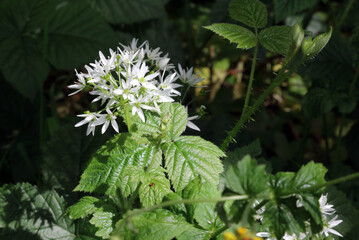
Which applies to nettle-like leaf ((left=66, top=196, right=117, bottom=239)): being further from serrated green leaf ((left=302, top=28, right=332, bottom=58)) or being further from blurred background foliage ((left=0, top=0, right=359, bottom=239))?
serrated green leaf ((left=302, top=28, right=332, bottom=58))

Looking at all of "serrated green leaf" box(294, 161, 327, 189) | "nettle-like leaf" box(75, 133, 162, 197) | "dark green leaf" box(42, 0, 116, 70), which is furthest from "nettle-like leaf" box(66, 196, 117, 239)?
"dark green leaf" box(42, 0, 116, 70)

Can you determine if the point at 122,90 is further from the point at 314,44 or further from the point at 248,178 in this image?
the point at 314,44

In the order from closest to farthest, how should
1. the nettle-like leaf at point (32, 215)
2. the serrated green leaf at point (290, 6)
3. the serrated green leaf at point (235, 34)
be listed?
the serrated green leaf at point (235, 34) < the nettle-like leaf at point (32, 215) < the serrated green leaf at point (290, 6)

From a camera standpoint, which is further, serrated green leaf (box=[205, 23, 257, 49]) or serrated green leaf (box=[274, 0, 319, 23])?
serrated green leaf (box=[274, 0, 319, 23])

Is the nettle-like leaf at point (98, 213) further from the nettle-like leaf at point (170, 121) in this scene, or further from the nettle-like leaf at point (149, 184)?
the nettle-like leaf at point (170, 121)

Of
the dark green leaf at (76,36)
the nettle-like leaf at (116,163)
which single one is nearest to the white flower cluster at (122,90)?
the nettle-like leaf at (116,163)

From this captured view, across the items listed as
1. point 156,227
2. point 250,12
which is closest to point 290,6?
point 250,12
